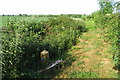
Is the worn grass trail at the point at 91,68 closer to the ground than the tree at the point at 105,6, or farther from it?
closer to the ground

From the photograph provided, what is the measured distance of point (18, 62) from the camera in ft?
12.2

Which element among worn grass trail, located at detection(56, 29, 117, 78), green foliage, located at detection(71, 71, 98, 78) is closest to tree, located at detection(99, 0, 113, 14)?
worn grass trail, located at detection(56, 29, 117, 78)

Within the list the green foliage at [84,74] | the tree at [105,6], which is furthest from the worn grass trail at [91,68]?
the tree at [105,6]

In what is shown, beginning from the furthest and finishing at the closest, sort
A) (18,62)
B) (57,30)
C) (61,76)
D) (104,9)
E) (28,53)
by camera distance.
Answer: (104,9) < (57,30) < (28,53) < (61,76) < (18,62)

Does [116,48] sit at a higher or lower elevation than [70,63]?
higher

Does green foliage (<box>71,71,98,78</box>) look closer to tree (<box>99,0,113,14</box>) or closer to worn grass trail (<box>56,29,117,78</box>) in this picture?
worn grass trail (<box>56,29,117,78</box>)

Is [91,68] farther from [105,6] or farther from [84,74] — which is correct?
[105,6]

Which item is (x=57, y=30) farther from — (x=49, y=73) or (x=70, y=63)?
(x=49, y=73)

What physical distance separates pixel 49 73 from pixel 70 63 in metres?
1.12

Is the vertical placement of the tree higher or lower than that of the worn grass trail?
higher

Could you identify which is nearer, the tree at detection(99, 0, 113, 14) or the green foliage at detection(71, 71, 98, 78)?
the green foliage at detection(71, 71, 98, 78)

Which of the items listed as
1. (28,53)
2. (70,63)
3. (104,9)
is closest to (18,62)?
(28,53)

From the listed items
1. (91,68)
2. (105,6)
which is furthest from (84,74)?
(105,6)

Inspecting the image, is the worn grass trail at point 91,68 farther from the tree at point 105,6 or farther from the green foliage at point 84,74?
the tree at point 105,6
